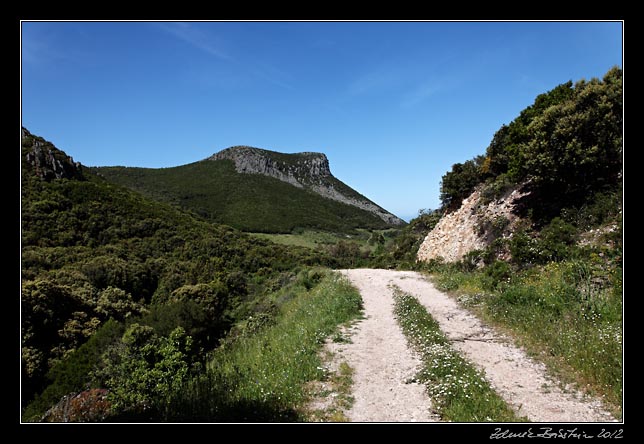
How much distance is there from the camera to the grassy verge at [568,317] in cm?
575

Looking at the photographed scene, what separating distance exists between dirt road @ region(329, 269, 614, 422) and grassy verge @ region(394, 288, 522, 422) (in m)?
0.21

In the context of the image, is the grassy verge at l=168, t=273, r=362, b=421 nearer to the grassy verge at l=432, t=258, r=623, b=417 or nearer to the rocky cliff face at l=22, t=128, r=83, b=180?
the grassy verge at l=432, t=258, r=623, b=417

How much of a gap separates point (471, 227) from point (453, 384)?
68.8 feet

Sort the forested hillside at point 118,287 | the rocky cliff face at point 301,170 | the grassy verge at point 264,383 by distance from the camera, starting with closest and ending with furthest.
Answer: the grassy verge at point 264,383 < the forested hillside at point 118,287 < the rocky cliff face at point 301,170

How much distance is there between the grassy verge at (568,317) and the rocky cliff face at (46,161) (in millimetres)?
76213

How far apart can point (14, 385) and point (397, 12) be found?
4.45 metres

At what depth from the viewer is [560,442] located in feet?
12.8

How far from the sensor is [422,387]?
6.02m

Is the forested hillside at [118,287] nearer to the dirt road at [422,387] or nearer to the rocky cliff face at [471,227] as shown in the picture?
the dirt road at [422,387]

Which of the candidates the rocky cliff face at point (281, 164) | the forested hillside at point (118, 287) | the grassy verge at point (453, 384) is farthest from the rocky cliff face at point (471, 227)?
the rocky cliff face at point (281, 164)

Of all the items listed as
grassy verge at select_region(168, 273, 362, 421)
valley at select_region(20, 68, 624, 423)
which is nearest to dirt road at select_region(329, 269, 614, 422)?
valley at select_region(20, 68, 624, 423)

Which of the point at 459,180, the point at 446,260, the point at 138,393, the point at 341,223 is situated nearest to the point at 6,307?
the point at 138,393

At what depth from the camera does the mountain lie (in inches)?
4500

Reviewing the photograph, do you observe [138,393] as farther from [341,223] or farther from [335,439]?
[341,223]
